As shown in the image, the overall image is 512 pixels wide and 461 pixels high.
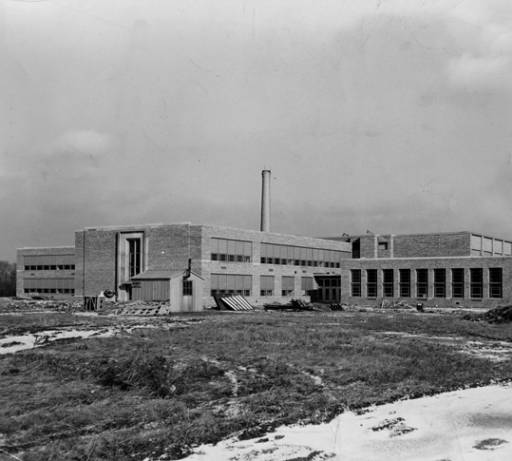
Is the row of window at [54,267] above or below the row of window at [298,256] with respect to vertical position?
below

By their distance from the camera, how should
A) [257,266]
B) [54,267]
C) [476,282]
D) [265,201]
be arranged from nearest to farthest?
[476,282]
[257,266]
[265,201]
[54,267]

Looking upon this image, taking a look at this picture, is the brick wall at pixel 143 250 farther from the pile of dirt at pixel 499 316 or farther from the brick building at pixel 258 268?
the pile of dirt at pixel 499 316

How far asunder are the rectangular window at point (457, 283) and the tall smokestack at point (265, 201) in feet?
75.3

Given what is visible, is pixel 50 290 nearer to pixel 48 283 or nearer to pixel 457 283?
pixel 48 283

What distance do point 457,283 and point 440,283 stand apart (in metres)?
1.79

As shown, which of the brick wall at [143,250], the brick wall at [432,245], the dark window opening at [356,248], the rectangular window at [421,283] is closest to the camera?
the brick wall at [143,250]

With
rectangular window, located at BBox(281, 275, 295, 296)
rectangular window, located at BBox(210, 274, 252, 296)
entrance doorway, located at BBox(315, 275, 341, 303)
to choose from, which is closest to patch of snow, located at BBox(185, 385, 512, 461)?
rectangular window, located at BBox(210, 274, 252, 296)

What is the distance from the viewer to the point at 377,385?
1559 centimetres

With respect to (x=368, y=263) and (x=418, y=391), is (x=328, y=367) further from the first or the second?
(x=368, y=263)

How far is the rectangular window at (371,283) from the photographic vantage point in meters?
69.1

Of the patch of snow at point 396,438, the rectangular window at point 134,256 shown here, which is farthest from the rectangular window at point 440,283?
the patch of snow at point 396,438

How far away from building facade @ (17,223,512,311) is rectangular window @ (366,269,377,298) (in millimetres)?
114

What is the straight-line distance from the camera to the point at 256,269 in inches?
2542

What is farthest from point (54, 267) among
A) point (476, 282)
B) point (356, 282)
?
point (476, 282)
